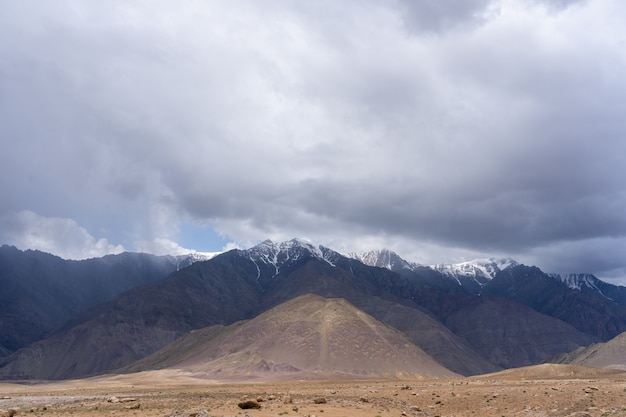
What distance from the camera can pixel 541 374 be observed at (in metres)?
116

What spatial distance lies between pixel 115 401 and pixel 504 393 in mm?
42463

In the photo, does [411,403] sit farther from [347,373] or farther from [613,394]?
[347,373]

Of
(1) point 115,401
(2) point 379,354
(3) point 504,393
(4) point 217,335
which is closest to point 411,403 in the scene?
(3) point 504,393

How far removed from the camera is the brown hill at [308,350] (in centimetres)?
15625

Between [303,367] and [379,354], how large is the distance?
2324cm

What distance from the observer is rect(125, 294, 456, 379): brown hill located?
156250 millimetres

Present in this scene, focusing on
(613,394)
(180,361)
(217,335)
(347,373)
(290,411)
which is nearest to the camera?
(290,411)

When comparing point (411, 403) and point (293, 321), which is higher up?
point (293, 321)

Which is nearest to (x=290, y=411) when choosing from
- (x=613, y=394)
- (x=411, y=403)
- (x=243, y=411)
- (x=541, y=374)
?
(x=243, y=411)

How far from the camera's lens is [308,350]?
6526 inches

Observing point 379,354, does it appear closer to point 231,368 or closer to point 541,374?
point 231,368

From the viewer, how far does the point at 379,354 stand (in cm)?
16600

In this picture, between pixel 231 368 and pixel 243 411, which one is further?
pixel 231 368

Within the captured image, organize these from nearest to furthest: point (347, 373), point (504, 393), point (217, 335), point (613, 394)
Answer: point (613, 394), point (504, 393), point (347, 373), point (217, 335)
